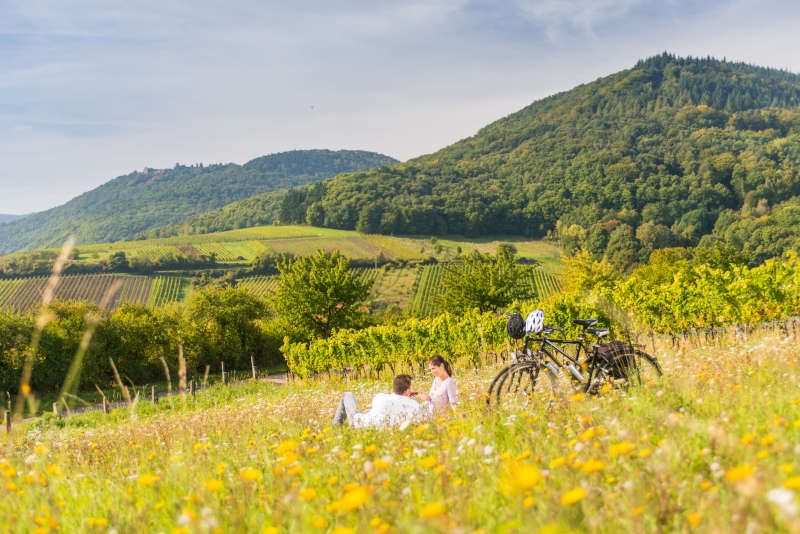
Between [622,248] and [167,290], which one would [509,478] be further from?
[622,248]

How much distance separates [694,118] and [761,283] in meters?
165

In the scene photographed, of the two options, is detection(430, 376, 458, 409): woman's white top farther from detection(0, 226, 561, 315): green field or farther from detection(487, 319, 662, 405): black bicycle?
detection(0, 226, 561, 315): green field

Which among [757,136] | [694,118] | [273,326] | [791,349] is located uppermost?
[694,118]

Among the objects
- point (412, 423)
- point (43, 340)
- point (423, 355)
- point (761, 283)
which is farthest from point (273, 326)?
point (412, 423)

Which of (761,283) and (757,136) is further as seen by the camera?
(757,136)

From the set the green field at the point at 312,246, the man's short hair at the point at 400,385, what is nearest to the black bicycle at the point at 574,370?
the man's short hair at the point at 400,385

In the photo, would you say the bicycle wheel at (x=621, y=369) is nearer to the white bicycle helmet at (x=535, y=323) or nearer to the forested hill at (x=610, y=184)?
the white bicycle helmet at (x=535, y=323)

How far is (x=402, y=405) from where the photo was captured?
18.8 feet

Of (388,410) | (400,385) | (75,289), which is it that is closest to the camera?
(388,410)

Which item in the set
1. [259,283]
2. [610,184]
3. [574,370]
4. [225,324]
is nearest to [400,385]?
[574,370]

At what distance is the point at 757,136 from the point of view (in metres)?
137

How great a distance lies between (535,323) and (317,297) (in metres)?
27.6

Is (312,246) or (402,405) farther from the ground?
(312,246)

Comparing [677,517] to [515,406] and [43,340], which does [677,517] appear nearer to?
[515,406]
